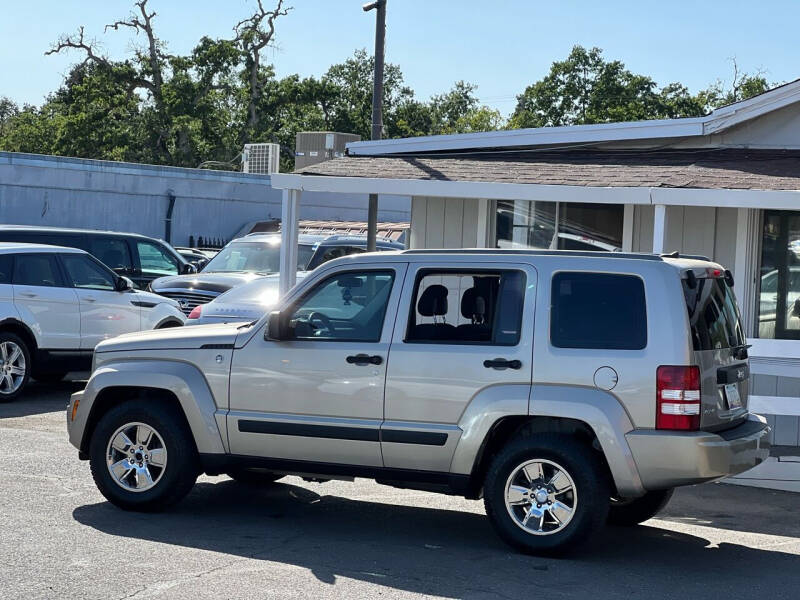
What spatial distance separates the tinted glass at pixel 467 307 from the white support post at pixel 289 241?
5644 millimetres

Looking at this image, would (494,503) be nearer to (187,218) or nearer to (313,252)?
(313,252)

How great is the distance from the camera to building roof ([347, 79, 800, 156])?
13203 millimetres

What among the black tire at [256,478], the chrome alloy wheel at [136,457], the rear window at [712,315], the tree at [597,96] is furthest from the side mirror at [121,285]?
the tree at [597,96]

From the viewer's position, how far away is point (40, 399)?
1327 cm

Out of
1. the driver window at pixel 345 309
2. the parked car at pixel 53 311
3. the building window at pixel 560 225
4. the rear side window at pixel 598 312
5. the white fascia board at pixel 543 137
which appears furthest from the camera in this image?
the building window at pixel 560 225

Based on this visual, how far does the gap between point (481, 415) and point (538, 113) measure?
64158mm

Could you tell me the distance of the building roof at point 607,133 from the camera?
43.3 ft

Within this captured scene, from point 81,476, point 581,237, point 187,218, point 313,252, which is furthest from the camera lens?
point 187,218

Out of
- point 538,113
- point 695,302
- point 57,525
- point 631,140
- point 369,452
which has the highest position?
point 538,113

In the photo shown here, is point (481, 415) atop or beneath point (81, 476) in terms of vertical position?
atop

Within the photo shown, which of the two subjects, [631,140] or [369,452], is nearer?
[369,452]

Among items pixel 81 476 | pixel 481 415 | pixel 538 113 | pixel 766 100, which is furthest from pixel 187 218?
pixel 538 113

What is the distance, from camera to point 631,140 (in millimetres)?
14305

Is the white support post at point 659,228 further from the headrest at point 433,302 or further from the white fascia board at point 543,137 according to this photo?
the headrest at point 433,302
